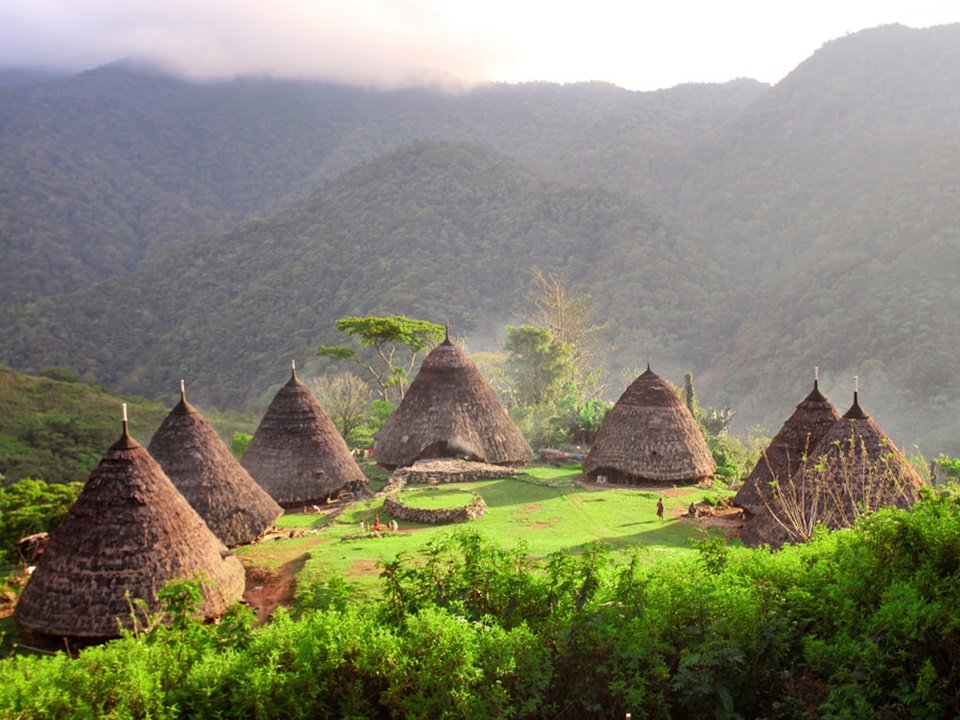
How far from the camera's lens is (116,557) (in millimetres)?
10570

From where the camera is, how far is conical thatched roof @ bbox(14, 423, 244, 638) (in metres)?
10.3

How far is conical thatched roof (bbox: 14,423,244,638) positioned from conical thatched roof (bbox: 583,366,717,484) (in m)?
11.2

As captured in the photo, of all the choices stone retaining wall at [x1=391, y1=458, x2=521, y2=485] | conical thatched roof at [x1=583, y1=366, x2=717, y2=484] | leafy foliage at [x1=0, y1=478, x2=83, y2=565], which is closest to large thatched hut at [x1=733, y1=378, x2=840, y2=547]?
conical thatched roof at [x1=583, y1=366, x2=717, y2=484]

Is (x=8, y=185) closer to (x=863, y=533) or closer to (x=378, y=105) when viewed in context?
(x=378, y=105)

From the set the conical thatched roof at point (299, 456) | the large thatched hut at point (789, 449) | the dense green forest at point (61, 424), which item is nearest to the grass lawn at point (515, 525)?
the conical thatched roof at point (299, 456)

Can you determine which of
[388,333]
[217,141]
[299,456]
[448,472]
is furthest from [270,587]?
[217,141]

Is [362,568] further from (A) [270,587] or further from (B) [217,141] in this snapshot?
(B) [217,141]

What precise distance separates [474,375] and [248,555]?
10.1 metres

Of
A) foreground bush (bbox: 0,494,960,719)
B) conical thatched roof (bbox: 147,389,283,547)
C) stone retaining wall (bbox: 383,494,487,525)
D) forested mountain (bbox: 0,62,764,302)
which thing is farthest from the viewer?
forested mountain (bbox: 0,62,764,302)

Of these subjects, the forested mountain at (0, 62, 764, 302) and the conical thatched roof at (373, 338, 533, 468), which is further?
the forested mountain at (0, 62, 764, 302)

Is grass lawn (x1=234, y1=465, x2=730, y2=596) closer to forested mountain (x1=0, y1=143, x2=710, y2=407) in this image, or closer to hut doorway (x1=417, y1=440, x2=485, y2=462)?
hut doorway (x1=417, y1=440, x2=485, y2=462)

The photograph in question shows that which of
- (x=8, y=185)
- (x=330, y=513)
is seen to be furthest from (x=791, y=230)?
(x=8, y=185)

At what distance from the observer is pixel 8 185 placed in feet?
197

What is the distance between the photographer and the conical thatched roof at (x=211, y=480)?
48.1 feet
